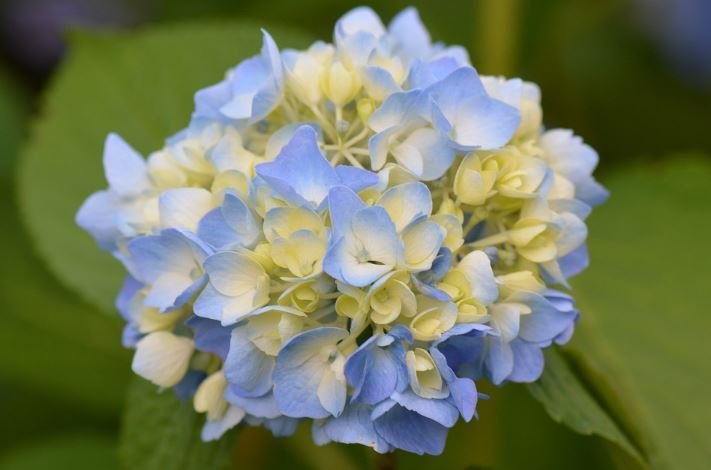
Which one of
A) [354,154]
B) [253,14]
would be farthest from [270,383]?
[253,14]

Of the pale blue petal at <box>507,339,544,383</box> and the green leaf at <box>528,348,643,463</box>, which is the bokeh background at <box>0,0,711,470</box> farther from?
the pale blue petal at <box>507,339,544,383</box>

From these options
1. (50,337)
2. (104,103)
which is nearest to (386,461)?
(104,103)

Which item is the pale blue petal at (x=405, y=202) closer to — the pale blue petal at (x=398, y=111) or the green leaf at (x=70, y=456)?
the pale blue petal at (x=398, y=111)

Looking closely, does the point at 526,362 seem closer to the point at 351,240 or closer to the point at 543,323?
the point at 543,323

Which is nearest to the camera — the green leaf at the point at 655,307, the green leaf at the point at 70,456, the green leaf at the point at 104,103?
the green leaf at the point at 655,307

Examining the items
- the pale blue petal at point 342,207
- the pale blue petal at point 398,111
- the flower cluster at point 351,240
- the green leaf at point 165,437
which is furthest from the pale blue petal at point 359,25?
the green leaf at point 165,437

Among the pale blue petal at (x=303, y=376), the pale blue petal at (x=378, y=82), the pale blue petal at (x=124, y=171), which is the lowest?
the pale blue petal at (x=303, y=376)

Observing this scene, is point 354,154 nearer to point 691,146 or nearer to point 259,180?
point 259,180
